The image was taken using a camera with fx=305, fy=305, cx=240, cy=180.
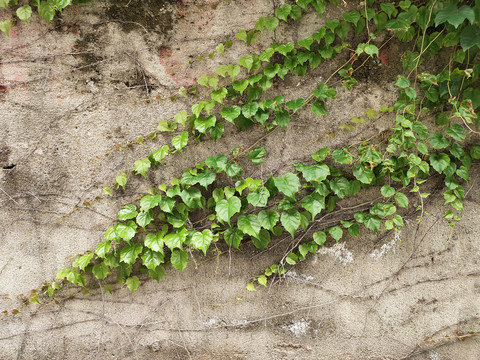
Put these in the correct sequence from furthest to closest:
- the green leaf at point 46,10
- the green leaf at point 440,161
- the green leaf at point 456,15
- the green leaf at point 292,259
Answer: the green leaf at point 292,259
the green leaf at point 440,161
the green leaf at point 46,10
the green leaf at point 456,15

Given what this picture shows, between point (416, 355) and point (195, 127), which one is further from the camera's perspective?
point (416, 355)

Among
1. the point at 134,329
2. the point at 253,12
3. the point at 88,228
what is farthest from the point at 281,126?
the point at 134,329

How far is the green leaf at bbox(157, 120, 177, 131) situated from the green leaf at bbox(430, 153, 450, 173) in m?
1.59

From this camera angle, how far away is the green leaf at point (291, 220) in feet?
5.93

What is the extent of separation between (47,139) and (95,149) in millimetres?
279

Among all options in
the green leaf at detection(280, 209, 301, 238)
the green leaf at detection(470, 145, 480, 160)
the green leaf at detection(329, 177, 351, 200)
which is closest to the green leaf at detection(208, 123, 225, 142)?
the green leaf at detection(280, 209, 301, 238)

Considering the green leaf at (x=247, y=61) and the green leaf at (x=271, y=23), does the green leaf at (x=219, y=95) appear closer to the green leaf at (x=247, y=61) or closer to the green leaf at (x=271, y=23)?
the green leaf at (x=247, y=61)

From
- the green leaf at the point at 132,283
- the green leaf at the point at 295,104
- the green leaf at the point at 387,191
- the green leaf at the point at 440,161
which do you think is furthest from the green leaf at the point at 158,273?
the green leaf at the point at 440,161

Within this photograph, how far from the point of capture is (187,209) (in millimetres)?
1904

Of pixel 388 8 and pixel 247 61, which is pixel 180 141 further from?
pixel 388 8

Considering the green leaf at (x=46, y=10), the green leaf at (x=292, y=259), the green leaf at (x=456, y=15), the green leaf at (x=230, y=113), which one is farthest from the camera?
the green leaf at (x=292, y=259)

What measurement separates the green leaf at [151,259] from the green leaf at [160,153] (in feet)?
1.86

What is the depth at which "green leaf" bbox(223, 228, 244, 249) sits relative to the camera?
1.87m

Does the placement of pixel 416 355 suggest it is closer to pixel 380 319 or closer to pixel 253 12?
pixel 380 319
